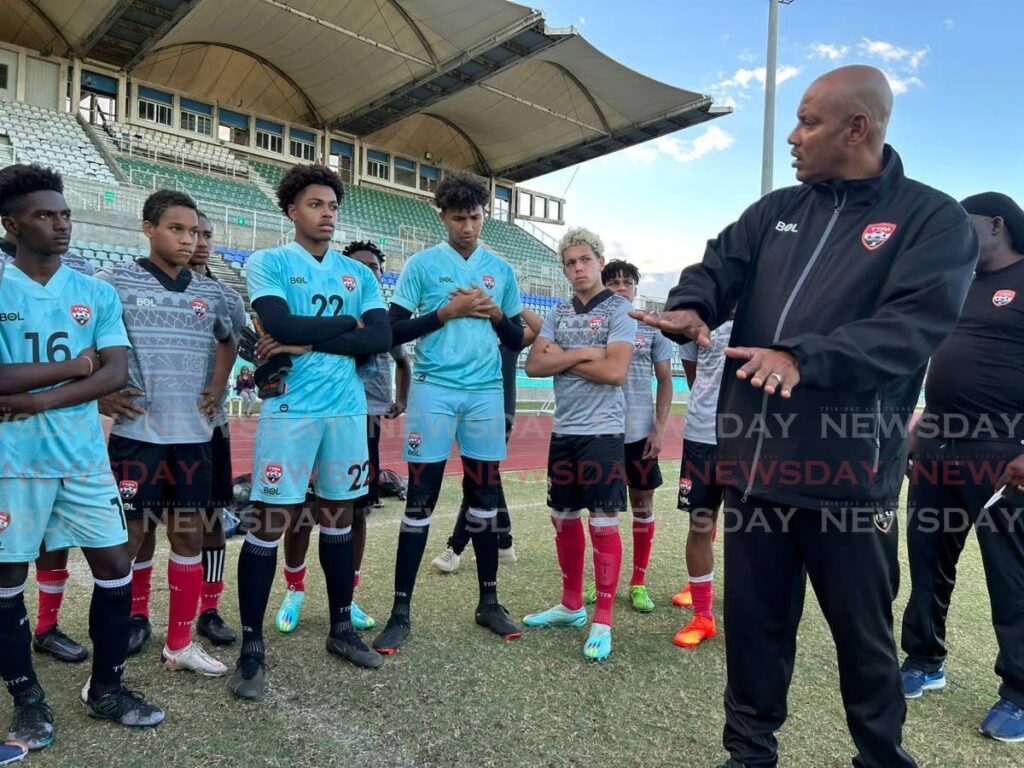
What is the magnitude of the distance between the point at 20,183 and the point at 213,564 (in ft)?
6.62

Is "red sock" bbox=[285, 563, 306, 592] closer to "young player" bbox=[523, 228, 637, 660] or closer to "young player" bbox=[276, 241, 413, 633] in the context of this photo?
"young player" bbox=[276, 241, 413, 633]

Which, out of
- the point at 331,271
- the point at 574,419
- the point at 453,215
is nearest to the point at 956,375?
the point at 574,419

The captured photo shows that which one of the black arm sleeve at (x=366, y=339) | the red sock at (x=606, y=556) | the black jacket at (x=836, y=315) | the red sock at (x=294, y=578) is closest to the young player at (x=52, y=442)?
the black arm sleeve at (x=366, y=339)

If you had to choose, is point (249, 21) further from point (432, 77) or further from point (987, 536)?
point (987, 536)

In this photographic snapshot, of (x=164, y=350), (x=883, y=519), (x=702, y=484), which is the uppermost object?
(x=164, y=350)

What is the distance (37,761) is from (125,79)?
A: 93.9 feet

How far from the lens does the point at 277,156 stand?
2952cm

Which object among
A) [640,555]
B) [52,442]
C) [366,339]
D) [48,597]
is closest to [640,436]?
[640,555]

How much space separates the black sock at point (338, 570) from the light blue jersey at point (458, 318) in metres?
0.94

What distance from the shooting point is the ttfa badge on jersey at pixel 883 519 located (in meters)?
1.97

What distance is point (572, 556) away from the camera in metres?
3.82

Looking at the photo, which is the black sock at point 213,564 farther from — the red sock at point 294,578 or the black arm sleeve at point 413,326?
the black arm sleeve at point 413,326

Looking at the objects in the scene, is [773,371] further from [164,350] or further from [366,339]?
[164,350]

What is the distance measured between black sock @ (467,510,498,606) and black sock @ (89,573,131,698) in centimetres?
169
